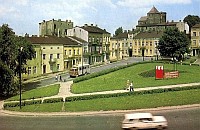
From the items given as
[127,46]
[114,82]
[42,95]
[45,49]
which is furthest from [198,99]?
[127,46]

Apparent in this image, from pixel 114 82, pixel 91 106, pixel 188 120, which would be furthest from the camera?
pixel 114 82

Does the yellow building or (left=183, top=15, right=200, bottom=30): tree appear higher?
A: (left=183, top=15, right=200, bottom=30): tree

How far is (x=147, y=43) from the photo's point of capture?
111125 millimetres

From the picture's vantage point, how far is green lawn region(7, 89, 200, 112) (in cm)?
3481

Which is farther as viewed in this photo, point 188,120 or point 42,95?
point 42,95

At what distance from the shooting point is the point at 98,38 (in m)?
96.4

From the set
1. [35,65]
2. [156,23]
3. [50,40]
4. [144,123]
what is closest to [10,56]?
[35,65]

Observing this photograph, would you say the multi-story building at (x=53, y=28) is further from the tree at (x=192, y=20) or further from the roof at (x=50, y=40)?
the tree at (x=192, y=20)

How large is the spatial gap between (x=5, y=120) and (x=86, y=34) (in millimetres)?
58818

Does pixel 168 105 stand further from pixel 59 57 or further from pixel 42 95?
pixel 59 57

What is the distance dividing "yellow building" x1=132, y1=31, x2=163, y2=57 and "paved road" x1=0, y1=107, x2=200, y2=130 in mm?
77628

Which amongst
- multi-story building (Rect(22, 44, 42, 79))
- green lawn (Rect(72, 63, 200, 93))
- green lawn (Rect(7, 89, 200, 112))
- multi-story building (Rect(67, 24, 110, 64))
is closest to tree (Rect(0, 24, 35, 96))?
green lawn (Rect(7, 89, 200, 112))

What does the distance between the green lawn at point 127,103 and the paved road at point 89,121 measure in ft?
6.68

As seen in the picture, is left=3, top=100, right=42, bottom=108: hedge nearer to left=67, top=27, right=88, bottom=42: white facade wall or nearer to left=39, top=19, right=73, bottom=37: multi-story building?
left=67, top=27, right=88, bottom=42: white facade wall
